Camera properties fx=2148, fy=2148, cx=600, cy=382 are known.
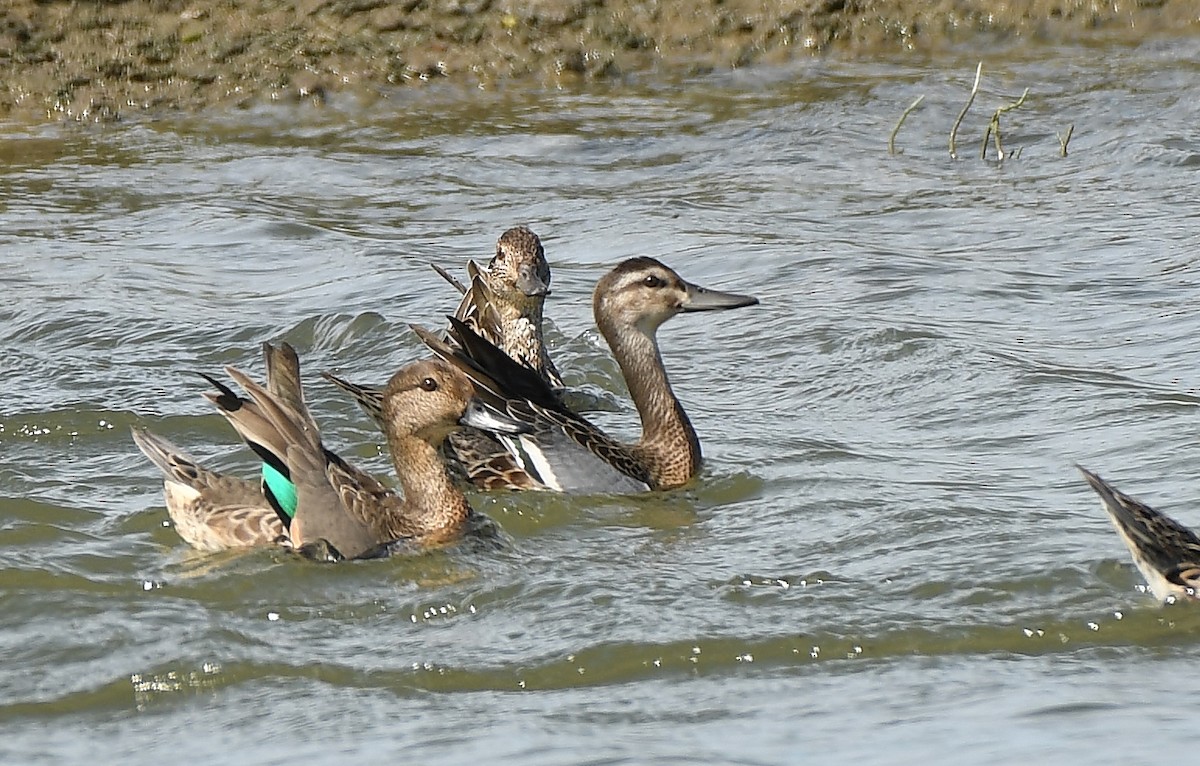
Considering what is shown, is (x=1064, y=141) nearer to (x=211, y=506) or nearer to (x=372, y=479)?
(x=372, y=479)

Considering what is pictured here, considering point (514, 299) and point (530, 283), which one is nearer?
point (530, 283)

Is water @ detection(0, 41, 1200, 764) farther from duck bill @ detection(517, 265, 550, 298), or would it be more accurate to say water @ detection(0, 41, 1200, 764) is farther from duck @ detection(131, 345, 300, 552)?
duck bill @ detection(517, 265, 550, 298)

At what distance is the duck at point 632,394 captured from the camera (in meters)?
9.16

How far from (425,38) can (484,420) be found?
8.82 meters

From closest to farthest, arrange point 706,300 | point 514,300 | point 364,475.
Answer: point 364,475, point 706,300, point 514,300

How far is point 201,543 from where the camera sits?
830cm

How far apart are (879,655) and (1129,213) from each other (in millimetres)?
6841

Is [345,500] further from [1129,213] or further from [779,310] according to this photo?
[1129,213]

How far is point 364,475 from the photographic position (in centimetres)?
877

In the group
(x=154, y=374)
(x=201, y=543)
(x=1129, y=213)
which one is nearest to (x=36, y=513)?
(x=201, y=543)

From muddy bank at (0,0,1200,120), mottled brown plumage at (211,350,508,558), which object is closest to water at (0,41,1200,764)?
mottled brown plumage at (211,350,508,558)

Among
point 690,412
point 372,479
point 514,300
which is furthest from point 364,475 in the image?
point 514,300

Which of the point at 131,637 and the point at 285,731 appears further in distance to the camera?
the point at 131,637

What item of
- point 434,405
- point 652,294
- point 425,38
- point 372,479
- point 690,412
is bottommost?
point 690,412
